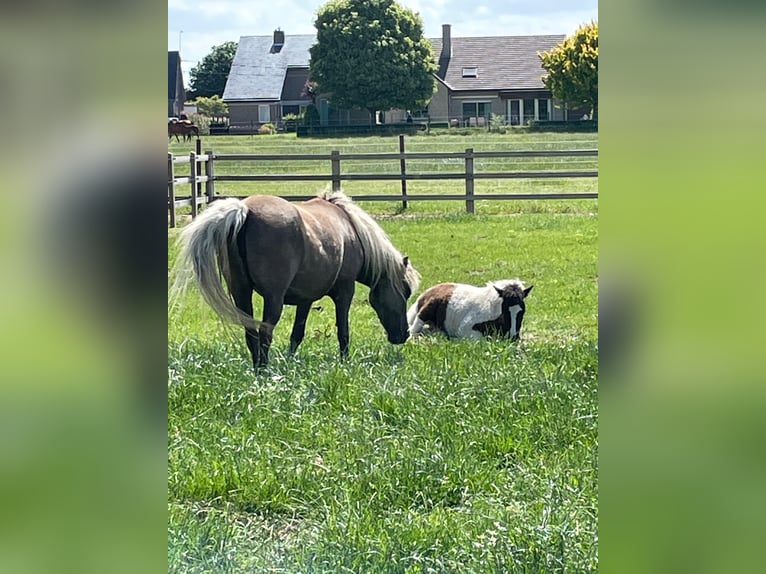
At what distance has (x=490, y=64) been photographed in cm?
430

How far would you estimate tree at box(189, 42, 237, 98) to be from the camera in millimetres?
3353

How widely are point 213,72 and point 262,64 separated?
52.2 inches

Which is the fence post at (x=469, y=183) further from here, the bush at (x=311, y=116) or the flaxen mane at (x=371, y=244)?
the bush at (x=311, y=116)

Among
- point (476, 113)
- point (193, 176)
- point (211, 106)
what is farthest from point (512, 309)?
point (193, 176)

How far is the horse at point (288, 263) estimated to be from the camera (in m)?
3.77

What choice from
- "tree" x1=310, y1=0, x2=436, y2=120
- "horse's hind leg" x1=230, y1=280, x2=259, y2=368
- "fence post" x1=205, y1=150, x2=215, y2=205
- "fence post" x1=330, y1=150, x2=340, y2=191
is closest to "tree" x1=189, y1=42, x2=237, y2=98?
"tree" x1=310, y1=0, x2=436, y2=120

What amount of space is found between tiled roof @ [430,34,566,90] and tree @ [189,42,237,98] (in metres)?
1.02

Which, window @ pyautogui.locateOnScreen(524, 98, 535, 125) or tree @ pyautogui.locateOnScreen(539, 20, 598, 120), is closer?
tree @ pyautogui.locateOnScreen(539, 20, 598, 120)
